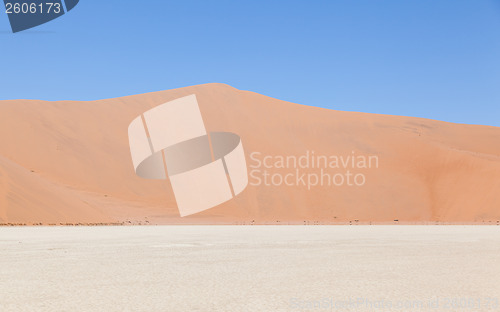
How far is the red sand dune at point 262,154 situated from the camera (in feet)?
164

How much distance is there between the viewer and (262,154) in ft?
197

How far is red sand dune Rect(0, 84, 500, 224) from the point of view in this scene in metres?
49.8

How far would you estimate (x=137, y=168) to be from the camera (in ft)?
186


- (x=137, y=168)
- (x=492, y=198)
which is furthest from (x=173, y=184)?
(x=492, y=198)
